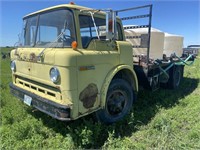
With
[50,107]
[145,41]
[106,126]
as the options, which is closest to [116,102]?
[106,126]

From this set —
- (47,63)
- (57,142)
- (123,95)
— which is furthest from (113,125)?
(47,63)

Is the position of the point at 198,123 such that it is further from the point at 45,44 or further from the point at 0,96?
the point at 0,96

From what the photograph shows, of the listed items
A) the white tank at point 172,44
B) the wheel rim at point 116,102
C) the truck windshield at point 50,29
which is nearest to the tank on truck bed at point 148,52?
the white tank at point 172,44

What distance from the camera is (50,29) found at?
357 centimetres

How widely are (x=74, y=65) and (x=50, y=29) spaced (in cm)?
104

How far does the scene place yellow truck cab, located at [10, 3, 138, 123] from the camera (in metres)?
3.02

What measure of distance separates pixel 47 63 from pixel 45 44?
52cm

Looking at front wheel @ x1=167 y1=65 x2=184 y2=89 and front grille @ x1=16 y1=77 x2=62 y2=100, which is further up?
front grille @ x1=16 y1=77 x2=62 y2=100

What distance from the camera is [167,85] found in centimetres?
667

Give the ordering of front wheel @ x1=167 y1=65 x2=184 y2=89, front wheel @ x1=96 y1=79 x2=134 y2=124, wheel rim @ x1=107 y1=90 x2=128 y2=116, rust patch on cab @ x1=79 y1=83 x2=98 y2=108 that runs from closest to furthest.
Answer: rust patch on cab @ x1=79 y1=83 x2=98 y2=108
front wheel @ x1=96 y1=79 x2=134 y2=124
wheel rim @ x1=107 y1=90 x2=128 y2=116
front wheel @ x1=167 y1=65 x2=184 y2=89

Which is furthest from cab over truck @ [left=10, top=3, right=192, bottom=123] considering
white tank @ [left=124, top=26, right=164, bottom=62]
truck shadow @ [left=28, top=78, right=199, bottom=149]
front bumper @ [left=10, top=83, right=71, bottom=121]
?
white tank @ [left=124, top=26, right=164, bottom=62]

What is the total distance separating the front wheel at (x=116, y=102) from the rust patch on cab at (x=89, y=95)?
37cm

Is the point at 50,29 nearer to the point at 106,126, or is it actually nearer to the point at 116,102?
the point at 116,102

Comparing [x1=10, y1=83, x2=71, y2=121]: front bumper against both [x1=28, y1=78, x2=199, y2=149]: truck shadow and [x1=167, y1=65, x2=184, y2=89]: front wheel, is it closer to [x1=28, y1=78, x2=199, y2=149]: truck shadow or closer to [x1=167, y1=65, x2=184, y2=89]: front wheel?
[x1=28, y1=78, x2=199, y2=149]: truck shadow
